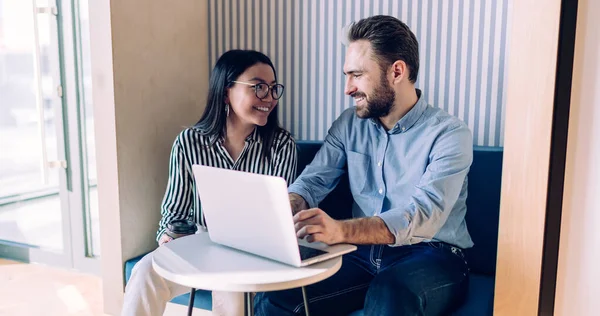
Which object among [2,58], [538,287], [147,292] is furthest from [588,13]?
[2,58]

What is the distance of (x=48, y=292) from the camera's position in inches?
113

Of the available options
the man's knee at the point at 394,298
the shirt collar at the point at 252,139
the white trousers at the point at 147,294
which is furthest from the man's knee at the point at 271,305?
the shirt collar at the point at 252,139

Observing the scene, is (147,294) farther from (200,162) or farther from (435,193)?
(435,193)

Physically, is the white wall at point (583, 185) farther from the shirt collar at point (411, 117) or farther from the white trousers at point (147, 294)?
the white trousers at point (147, 294)

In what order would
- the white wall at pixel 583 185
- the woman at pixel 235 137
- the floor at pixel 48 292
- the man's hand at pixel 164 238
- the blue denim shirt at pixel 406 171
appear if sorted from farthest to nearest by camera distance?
the floor at pixel 48 292 < the woman at pixel 235 137 < the man's hand at pixel 164 238 < the blue denim shirt at pixel 406 171 < the white wall at pixel 583 185

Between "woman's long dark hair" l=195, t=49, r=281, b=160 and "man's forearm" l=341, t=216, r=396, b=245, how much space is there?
698 mm

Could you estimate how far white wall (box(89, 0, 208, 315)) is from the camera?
7.69 ft

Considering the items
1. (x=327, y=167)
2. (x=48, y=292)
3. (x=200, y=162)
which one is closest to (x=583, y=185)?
(x=327, y=167)

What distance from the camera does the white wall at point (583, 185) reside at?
0.96 meters

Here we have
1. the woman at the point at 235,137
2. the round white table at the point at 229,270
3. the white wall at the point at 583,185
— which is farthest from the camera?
the woman at the point at 235,137

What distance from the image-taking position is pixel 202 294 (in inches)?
83.4

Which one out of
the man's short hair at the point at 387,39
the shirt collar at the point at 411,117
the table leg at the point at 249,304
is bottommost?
the table leg at the point at 249,304

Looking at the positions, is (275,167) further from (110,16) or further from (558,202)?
(558,202)

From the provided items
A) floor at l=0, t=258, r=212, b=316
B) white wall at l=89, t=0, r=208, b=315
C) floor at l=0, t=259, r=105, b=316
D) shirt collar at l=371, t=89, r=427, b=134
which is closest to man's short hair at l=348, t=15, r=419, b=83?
shirt collar at l=371, t=89, r=427, b=134
